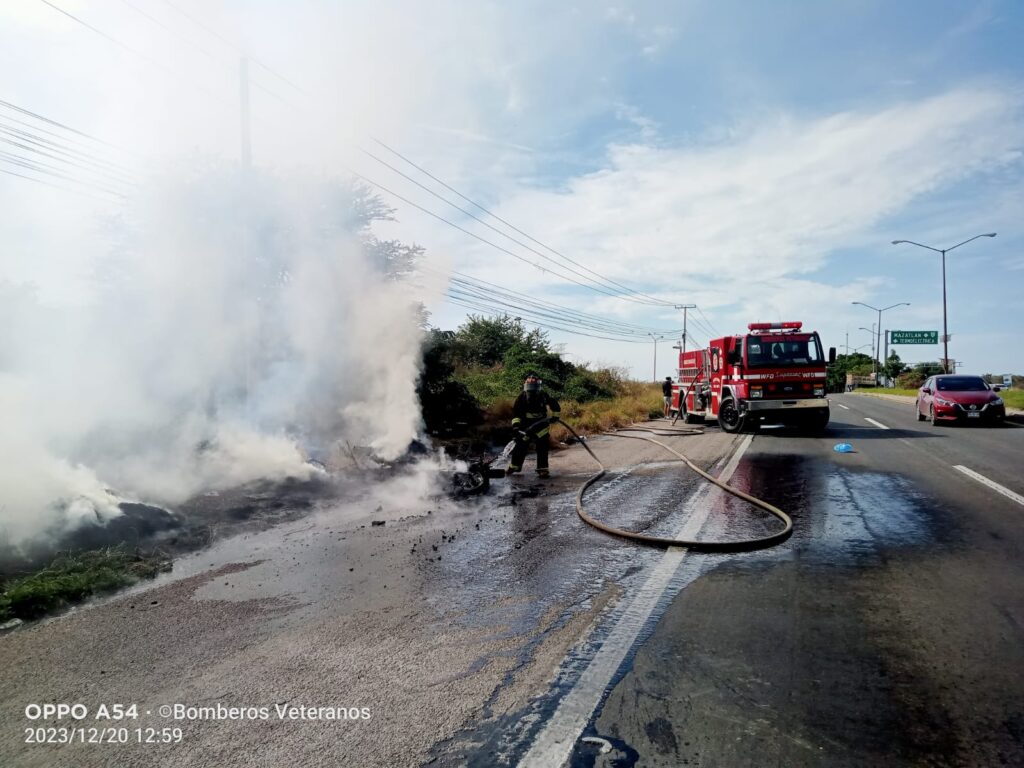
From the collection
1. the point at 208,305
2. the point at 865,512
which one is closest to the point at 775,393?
the point at 865,512

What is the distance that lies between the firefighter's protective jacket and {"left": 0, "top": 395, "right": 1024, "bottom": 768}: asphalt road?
3985 millimetres

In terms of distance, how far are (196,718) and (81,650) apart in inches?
52.2

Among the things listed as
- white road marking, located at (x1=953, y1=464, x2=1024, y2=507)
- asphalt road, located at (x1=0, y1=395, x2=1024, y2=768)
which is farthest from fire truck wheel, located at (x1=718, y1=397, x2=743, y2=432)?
asphalt road, located at (x1=0, y1=395, x2=1024, y2=768)

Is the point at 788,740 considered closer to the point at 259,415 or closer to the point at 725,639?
the point at 725,639

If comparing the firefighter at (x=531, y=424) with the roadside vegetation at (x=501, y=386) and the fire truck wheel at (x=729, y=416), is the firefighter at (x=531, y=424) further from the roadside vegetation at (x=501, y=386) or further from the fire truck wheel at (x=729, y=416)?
the fire truck wheel at (x=729, y=416)

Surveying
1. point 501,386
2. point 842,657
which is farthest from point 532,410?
point 501,386

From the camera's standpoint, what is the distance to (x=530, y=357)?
101 ft

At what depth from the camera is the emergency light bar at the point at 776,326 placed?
1678 centimetres

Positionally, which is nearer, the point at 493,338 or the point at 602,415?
the point at 602,415

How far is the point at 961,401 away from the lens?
60.1 feet

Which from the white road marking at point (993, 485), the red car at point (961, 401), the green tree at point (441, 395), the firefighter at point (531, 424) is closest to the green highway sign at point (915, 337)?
the red car at point (961, 401)

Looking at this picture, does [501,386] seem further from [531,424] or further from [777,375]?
[531,424]

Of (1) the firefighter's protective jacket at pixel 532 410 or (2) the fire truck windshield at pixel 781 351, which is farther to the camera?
(2) the fire truck windshield at pixel 781 351

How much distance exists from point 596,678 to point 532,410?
26.0ft
